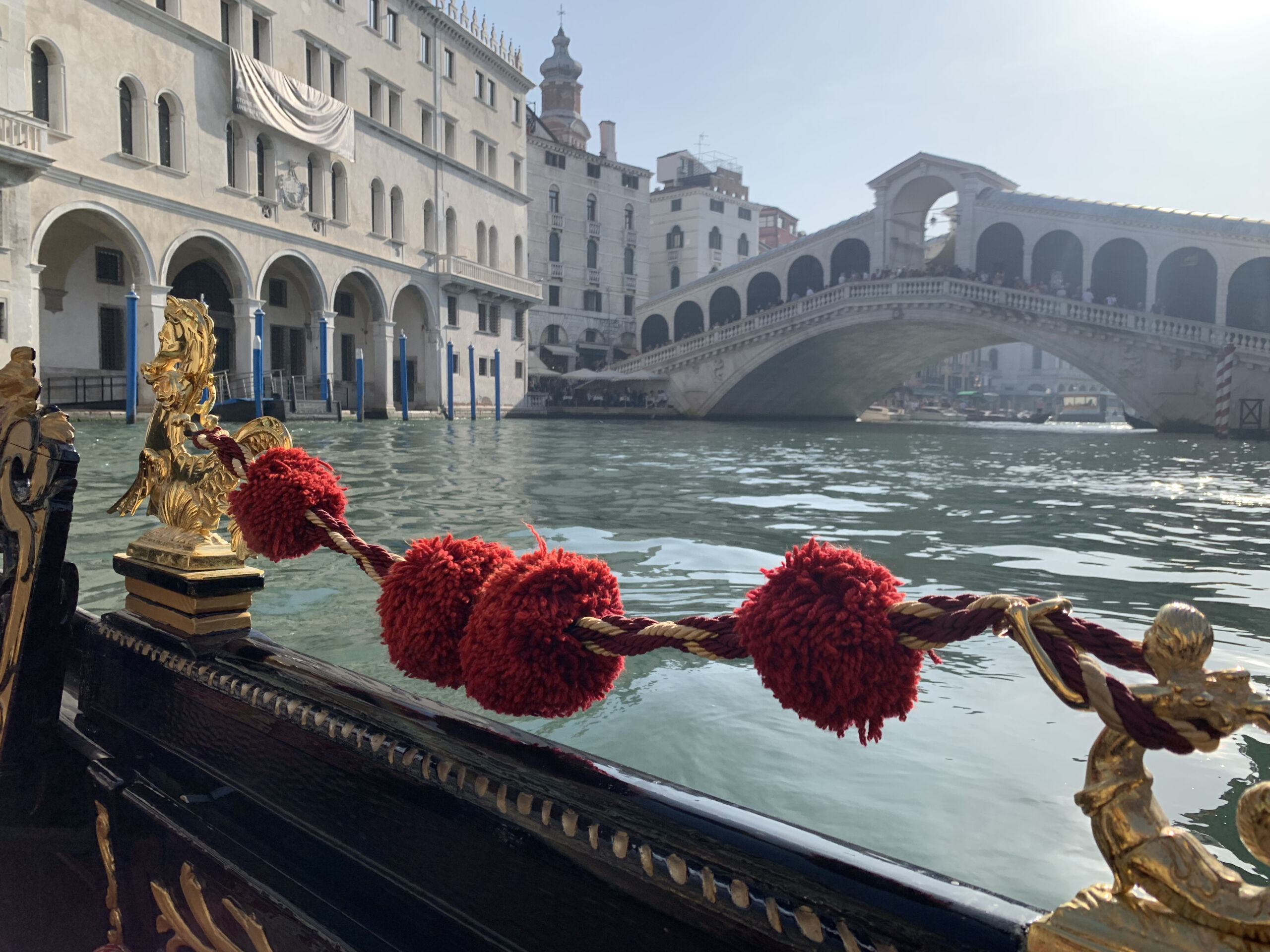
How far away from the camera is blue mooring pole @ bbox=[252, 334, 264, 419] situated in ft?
37.8

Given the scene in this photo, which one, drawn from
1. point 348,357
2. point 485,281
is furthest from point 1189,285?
point 348,357

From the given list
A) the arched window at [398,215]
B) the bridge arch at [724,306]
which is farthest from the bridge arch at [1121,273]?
the arched window at [398,215]

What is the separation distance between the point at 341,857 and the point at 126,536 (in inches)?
146

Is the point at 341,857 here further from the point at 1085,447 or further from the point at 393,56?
the point at 393,56

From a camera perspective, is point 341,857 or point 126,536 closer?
point 341,857

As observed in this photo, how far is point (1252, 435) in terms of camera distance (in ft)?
53.1

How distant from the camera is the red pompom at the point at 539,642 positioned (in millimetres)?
980

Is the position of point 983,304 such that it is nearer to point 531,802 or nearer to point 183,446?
point 183,446

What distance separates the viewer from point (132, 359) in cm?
Result: 1288

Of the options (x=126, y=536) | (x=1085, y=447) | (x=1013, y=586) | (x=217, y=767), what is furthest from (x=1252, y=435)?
(x=217, y=767)

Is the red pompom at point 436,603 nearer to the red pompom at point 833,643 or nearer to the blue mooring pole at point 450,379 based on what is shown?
the red pompom at point 833,643

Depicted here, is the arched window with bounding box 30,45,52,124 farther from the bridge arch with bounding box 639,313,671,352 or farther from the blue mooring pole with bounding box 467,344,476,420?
the bridge arch with bounding box 639,313,671,352

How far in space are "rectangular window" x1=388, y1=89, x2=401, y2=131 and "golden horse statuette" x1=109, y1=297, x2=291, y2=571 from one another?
20649 mm

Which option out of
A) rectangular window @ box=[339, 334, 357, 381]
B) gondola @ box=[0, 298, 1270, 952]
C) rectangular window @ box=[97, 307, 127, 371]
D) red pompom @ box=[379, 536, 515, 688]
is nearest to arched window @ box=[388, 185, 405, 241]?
rectangular window @ box=[339, 334, 357, 381]
